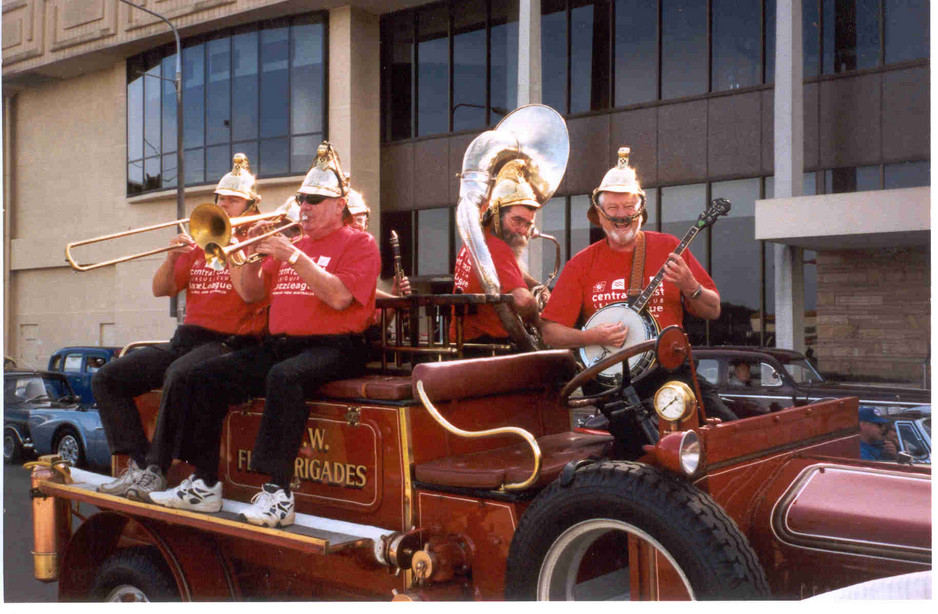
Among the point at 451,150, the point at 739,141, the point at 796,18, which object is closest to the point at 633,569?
the point at 796,18

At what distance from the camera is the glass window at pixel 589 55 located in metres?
13.8

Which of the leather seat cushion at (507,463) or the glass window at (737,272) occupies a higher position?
the glass window at (737,272)

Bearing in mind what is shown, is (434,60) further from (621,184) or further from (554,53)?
(621,184)

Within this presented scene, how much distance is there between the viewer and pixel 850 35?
10297 mm

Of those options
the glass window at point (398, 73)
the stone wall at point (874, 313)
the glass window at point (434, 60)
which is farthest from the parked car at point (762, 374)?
the glass window at point (398, 73)

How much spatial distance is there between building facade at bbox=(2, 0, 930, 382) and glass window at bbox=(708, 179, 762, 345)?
3 centimetres

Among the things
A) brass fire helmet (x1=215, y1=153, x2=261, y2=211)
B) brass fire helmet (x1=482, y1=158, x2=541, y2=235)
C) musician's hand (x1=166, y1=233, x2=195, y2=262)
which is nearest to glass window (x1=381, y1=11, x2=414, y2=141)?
brass fire helmet (x1=215, y1=153, x2=261, y2=211)

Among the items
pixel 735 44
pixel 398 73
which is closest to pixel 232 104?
pixel 398 73

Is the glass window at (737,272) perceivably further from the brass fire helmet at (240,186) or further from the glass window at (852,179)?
the brass fire helmet at (240,186)

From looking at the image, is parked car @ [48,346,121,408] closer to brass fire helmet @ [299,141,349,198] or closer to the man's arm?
brass fire helmet @ [299,141,349,198]

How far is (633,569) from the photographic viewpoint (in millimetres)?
2504

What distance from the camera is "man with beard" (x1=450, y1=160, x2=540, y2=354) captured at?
4.08 meters

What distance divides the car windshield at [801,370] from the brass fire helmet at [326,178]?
509cm
